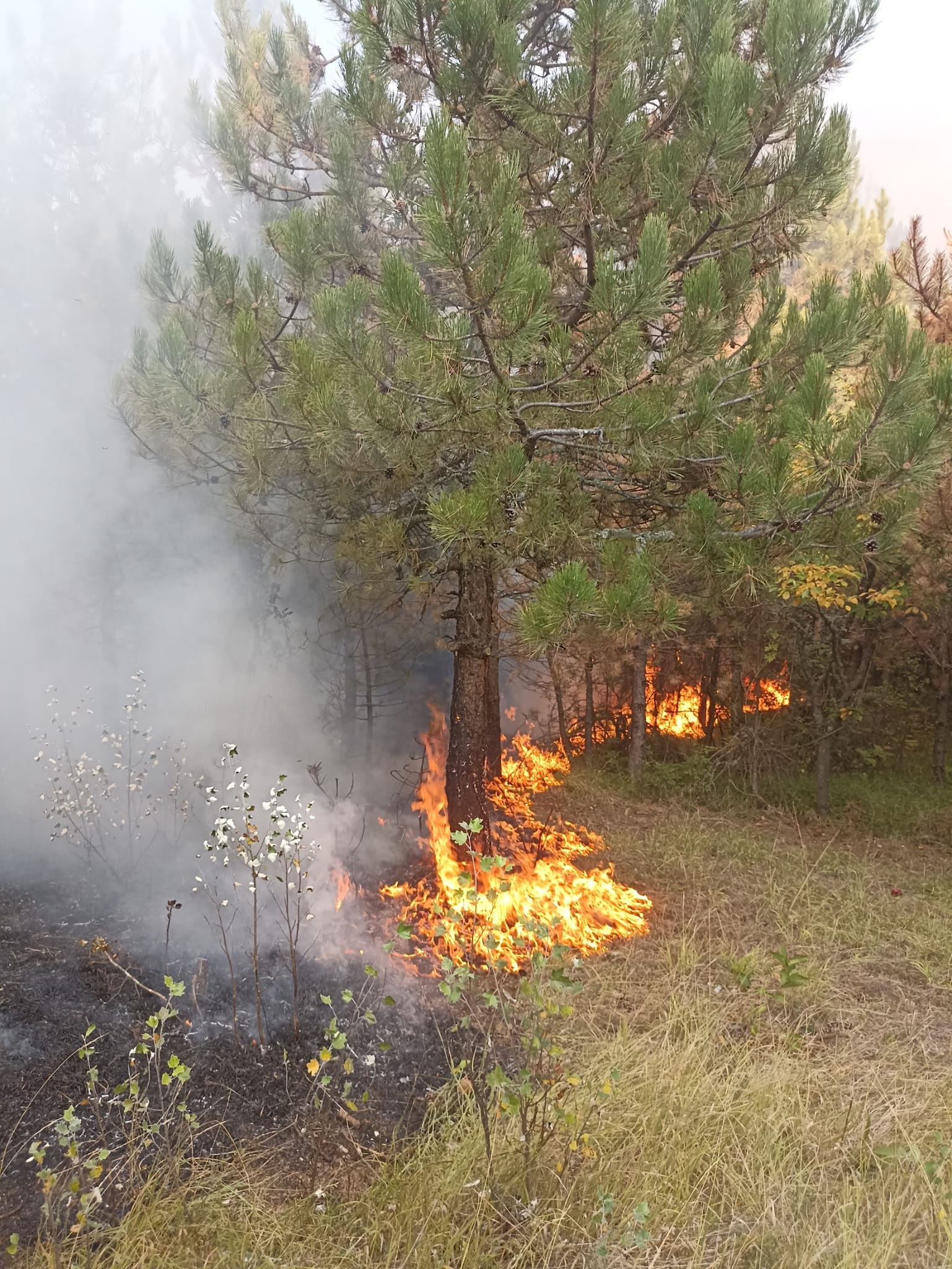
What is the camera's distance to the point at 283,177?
192 inches

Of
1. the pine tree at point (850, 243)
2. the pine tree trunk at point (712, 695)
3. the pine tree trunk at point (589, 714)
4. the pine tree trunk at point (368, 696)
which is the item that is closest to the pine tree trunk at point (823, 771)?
the pine tree trunk at point (712, 695)

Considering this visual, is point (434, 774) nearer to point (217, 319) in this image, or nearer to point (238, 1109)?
point (238, 1109)

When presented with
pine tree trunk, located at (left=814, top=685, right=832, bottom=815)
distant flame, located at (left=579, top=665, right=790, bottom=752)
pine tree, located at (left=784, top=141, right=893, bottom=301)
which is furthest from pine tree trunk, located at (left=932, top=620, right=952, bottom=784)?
pine tree, located at (left=784, top=141, right=893, bottom=301)

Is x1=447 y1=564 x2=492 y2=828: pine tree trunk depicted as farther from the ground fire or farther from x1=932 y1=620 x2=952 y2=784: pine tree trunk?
→ x1=932 y1=620 x2=952 y2=784: pine tree trunk

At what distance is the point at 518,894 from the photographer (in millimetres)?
4508

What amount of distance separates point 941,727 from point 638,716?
3.22m

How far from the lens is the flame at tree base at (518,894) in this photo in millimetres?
4074

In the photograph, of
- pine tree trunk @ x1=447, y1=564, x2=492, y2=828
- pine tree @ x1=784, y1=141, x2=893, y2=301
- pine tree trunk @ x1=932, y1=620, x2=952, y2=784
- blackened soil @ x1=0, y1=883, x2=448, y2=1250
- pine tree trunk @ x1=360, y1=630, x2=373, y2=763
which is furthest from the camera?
pine tree @ x1=784, y1=141, x2=893, y2=301

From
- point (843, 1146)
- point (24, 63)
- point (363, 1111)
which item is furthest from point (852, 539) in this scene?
point (24, 63)

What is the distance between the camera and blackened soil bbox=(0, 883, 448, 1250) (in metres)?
2.63

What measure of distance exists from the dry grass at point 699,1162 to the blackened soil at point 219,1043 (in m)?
0.22

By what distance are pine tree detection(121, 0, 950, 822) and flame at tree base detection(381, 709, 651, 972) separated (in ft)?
4.71

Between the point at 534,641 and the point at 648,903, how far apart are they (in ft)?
Result: 8.44

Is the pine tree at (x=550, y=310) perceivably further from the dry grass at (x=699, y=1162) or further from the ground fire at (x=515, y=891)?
the dry grass at (x=699, y=1162)
